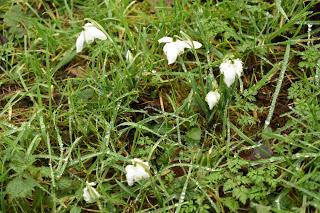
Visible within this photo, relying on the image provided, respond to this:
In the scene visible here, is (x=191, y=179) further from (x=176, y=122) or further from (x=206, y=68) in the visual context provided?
(x=206, y=68)

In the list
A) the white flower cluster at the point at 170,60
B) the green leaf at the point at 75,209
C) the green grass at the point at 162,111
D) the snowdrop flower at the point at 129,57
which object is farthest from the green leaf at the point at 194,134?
the green leaf at the point at 75,209

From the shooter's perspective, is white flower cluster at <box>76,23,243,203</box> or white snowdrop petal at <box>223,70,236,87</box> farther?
white snowdrop petal at <box>223,70,236,87</box>

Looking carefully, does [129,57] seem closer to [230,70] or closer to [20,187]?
[230,70]

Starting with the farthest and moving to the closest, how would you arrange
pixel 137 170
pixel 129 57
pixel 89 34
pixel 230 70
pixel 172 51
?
pixel 129 57 → pixel 89 34 → pixel 172 51 → pixel 230 70 → pixel 137 170

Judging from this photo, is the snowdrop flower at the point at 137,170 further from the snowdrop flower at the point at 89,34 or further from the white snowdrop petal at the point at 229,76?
the snowdrop flower at the point at 89,34

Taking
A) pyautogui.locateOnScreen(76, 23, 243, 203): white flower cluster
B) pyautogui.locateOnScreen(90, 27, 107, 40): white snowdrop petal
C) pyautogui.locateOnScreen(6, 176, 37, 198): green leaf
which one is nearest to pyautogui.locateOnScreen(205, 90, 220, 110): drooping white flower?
pyautogui.locateOnScreen(76, 23, 243, 203): white flower cluster

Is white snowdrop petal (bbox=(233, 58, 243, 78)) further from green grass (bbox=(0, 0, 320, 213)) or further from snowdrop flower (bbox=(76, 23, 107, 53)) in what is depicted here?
snowdrop flower (bbox=(76, 23, 107, 53))

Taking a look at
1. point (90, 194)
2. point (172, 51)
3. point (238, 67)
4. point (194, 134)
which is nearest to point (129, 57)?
point (172, 51)
